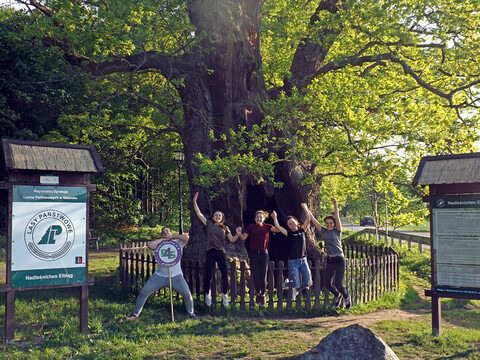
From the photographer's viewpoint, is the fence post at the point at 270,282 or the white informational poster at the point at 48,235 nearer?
the white informational poster at the point at 48,235

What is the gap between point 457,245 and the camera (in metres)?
8.94

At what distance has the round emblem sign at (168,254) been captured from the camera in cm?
981

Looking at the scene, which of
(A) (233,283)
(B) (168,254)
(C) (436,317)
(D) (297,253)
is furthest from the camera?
(A) (233,283)

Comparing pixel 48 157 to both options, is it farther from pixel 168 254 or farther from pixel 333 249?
pixel 333 249

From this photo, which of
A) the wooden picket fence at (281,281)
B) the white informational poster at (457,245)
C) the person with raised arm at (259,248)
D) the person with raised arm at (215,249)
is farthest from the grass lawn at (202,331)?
the white informational poster at (457,245)

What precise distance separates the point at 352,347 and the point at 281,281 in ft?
14.1

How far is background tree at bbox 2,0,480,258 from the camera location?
12.7 meters

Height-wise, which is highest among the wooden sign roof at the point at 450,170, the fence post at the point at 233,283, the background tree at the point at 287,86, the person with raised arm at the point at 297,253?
the background tree at the point at 287,86

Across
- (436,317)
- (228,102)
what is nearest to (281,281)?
(436,317)

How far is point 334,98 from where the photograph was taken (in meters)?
12.8

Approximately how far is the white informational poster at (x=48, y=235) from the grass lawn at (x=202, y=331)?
3.42ft

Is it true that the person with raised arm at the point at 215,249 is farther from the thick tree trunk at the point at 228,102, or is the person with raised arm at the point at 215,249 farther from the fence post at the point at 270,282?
the thick tree trunk at the point at 228,102

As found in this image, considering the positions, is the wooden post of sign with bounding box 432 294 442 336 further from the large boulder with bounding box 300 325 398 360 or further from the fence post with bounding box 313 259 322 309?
the fence post with bounding box 313 259 322 309

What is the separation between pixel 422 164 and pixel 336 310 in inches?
159
